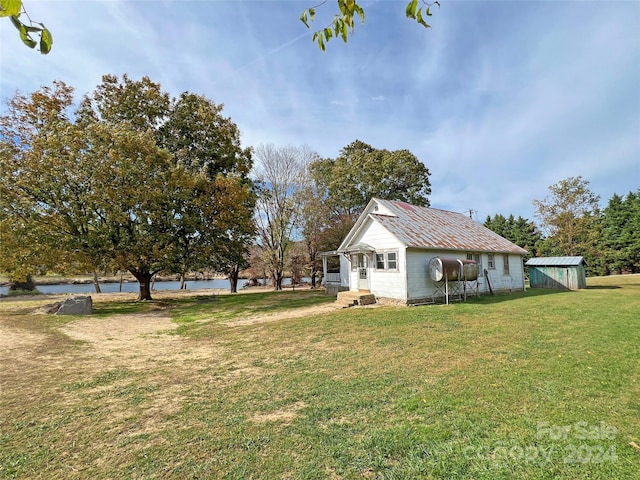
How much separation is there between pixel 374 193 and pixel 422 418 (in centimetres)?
2818

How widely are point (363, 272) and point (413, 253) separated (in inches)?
135

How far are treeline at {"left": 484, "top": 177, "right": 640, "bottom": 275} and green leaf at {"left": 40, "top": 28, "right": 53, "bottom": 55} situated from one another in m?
36.1

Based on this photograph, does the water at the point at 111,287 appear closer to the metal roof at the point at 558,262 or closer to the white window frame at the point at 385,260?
the white window frame at the point at 385,260

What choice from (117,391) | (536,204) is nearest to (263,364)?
(117,391)

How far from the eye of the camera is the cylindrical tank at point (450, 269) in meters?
14.4

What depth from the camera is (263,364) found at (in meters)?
6.35

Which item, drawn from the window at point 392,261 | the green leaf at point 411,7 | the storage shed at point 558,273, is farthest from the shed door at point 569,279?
the green leaf at point 411,7

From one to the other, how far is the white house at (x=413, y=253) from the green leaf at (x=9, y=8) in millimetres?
14114

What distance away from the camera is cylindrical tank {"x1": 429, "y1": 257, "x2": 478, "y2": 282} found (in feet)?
47.1

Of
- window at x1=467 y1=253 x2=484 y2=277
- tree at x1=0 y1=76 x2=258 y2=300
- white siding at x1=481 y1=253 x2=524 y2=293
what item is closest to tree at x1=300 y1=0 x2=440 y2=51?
tree at x1=0 y1=76 x2=258 y2=300

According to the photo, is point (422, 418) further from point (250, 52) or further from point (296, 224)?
point (296, 224)

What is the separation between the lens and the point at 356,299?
15.2 meters

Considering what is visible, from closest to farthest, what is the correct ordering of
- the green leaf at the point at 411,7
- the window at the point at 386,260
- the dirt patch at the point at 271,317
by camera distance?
the green leaf at the point at 411,7
the dirt patch at the point at 271,317
the window at the point at 386,260

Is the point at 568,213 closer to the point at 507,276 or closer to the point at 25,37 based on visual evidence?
the point at 507,276
